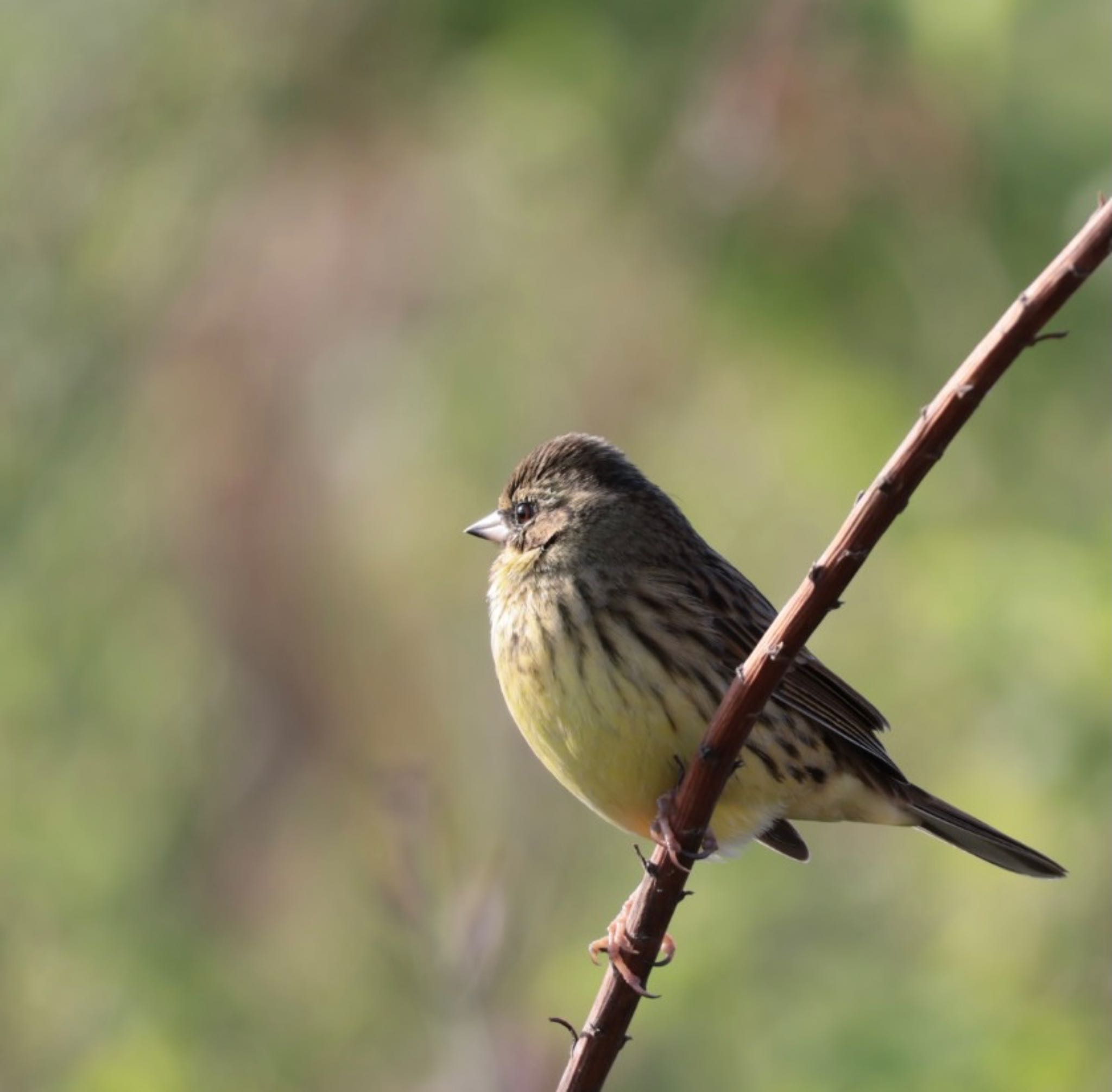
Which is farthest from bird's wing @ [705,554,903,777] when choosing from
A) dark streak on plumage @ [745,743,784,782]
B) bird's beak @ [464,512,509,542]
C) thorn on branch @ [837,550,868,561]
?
thorn on branch @ [837,550,868,561]

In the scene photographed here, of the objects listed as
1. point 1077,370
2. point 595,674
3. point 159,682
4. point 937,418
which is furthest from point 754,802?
point 159,682

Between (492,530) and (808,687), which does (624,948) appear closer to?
(808,687)

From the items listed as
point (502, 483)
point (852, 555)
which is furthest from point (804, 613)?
point (502, 483)

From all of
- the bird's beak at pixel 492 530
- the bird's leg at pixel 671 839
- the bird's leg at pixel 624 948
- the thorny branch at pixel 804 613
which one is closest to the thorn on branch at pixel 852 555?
the thorny branch at pixel 804 613

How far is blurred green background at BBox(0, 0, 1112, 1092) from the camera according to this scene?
5.86m

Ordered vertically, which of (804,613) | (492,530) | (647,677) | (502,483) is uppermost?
(502,483)

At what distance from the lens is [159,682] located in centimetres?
803

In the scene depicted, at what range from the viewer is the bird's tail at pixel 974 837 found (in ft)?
14.1

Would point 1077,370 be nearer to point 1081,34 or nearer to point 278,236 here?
point 1081,34

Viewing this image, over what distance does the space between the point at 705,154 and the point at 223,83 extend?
2.18 metres

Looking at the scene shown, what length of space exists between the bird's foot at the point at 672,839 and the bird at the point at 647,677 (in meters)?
0.02

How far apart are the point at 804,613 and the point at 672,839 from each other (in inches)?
19.5

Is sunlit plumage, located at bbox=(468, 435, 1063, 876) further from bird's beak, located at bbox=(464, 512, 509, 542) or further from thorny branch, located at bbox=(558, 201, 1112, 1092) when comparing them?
thorny branch, located at bbox=(558, 201, 1112, 1092)

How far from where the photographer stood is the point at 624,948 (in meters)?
3.07
